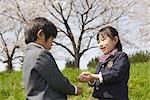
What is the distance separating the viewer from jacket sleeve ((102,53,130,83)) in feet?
11.3

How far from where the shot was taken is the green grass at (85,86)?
6.55 m

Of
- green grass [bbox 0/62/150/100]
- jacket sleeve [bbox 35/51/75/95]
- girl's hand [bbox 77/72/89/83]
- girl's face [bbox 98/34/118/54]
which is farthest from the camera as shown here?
green grass [bbox 0/62/150/100]

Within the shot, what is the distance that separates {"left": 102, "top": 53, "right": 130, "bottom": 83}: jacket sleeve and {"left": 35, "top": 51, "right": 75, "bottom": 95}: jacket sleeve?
1.84ft

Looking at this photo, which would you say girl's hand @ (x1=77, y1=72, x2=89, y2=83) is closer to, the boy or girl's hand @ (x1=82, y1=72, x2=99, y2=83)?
girl's hand @ (x1=82, y1=72, x2=99, y2=83)

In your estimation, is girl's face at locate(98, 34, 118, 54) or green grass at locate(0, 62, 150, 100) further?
green grass at locate(0, 62, 150, 100)

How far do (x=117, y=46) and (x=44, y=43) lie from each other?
91 centimetres

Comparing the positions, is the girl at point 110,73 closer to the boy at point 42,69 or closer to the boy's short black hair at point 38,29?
the boy at point 42,69

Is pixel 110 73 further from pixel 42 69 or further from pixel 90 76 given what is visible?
pixel 42 69

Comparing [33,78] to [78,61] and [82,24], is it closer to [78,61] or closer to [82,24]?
[78,61]

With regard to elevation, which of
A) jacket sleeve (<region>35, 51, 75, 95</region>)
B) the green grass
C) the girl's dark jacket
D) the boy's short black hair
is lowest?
the green grass

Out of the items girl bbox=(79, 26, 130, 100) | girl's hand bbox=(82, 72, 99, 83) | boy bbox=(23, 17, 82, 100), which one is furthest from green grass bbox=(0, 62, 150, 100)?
boy bbox=(23, 17, 82, 100)

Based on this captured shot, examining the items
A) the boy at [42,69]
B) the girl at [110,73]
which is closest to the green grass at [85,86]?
the girl at [110,73]

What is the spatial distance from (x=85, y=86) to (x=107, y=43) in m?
3.35

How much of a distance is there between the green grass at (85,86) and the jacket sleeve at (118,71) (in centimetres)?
256
